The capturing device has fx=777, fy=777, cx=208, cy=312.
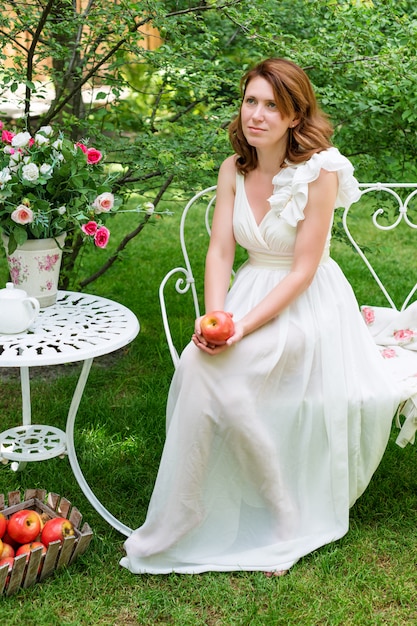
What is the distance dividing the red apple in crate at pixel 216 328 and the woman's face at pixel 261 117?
56 cm

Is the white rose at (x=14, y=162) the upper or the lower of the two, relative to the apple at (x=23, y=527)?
upper

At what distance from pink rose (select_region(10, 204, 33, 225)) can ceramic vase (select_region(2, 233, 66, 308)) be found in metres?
Answer: 0.11

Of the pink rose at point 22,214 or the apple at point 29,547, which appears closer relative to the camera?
the apple at point 29,547

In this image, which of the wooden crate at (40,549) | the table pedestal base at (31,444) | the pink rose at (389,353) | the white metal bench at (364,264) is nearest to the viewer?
the wooden crate at (40,549)

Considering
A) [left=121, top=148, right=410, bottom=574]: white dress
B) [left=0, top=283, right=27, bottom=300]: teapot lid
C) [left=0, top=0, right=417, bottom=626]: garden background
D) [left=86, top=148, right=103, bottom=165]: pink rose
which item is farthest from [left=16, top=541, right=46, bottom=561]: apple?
[left=86, top=148, right=103, bottom=165]: pink rose

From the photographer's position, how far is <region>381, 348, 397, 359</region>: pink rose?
8.38 ft

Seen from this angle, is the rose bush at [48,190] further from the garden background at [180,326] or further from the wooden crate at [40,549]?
the wooden crate at [40,549]

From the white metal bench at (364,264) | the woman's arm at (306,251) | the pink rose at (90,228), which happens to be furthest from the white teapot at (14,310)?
the white metal bench at (364,264)

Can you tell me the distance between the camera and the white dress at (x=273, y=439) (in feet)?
7.16

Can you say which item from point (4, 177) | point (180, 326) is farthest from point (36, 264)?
point (180, 326)

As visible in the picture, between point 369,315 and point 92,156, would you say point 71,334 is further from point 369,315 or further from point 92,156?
point 369,315

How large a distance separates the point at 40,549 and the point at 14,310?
2.18 feet

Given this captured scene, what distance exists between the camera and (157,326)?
4.00m

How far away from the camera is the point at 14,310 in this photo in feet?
7.29
